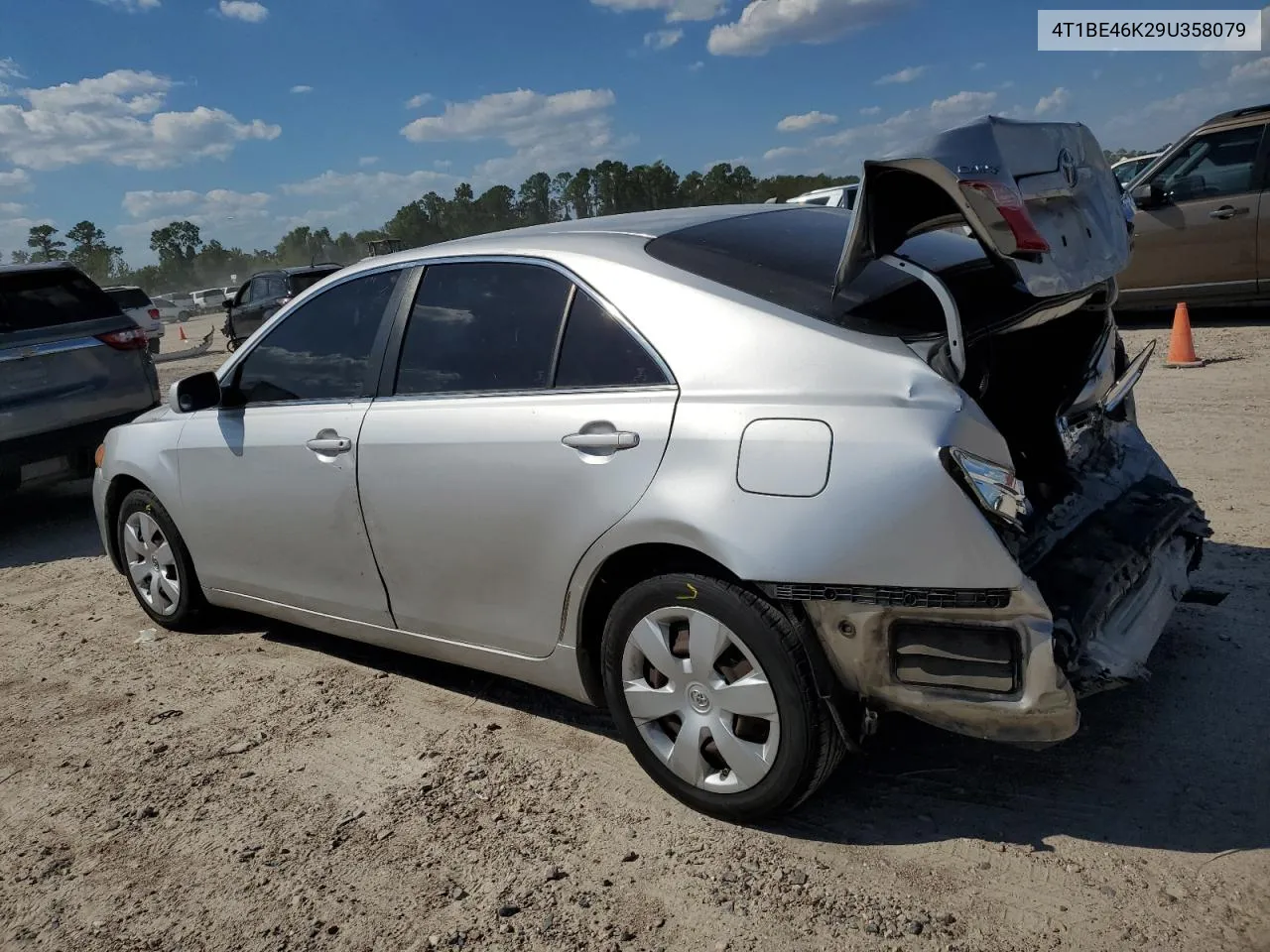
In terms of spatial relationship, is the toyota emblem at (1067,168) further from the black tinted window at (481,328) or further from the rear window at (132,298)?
the rear window at (132,298)

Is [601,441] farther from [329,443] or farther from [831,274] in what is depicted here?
[329,443]

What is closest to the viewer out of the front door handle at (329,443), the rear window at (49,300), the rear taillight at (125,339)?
the front door handle at (329,443)

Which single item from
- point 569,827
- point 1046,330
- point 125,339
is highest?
point 125,339

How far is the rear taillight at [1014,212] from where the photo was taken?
257cm

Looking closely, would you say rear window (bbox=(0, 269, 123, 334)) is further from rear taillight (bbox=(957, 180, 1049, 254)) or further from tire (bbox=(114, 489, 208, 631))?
rear taillight (bbox=(957, 180, 1049, 254))

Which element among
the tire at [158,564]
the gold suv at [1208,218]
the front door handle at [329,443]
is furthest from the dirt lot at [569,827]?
the gold suv at [1208,218]

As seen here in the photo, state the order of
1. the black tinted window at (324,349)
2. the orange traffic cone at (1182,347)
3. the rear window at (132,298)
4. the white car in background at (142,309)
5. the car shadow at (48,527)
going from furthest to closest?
the rear window at (132,298), the white car in background at (142,309), the orange traffic cone at (1182,347), the car shadow at (48,527), the black tinted window at (324,349)

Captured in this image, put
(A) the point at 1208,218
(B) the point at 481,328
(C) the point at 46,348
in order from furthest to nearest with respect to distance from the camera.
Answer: (A) the point at 1208,218, (C) the point at 46,348, (B) the point at 481,328

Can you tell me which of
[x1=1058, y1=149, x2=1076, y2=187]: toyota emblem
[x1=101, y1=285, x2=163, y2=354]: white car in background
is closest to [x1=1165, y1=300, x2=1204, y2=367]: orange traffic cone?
[x1=1058, y1=149, x2=1076, y2=187]: toyota emblem

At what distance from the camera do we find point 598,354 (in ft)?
10.2

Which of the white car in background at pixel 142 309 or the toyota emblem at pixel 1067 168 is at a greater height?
the toyota emblem at pixel 1067 168

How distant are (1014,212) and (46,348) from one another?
6898 mm

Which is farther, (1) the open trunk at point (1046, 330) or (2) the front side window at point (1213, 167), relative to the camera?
(2) the front side window at point (1213, 167)

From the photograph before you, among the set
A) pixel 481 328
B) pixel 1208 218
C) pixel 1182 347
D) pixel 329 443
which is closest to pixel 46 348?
pixel 329 443
